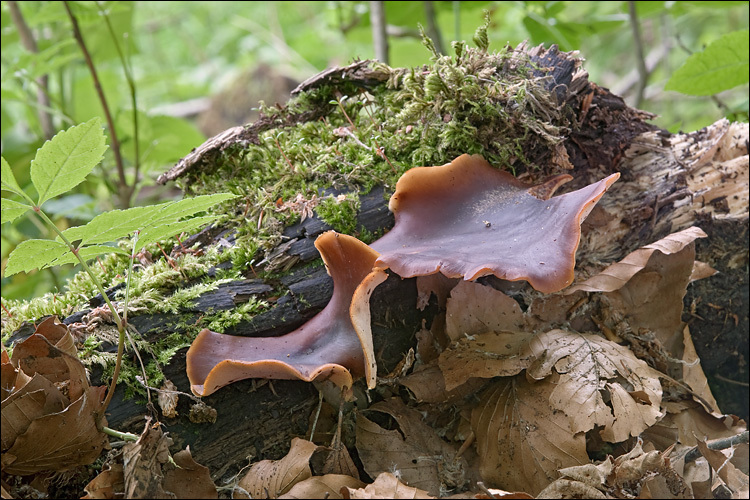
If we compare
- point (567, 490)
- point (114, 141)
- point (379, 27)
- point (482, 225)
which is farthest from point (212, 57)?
point (567, 490)

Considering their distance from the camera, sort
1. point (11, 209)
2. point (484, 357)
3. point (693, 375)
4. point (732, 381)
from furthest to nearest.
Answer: point (732, 381) < point (693, 375) < point (484, 357) < point (11, 209)

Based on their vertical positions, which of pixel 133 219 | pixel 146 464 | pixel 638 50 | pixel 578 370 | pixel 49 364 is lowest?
pixel 578 370

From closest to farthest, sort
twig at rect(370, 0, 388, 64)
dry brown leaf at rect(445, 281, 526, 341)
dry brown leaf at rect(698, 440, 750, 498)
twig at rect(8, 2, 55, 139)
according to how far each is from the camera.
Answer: dry brown leaf at rect(698, 440, 750, 498), dry brown leaf at rect(445, 281, 526, 341), twig at rect(8, 2, 55, 139), twig at rect(370, 0, 388, 64)

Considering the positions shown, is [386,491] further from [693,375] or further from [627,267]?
[693,375]

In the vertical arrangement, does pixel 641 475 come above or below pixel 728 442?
above

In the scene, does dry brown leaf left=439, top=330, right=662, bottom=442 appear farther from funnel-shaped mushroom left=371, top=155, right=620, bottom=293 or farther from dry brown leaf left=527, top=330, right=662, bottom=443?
funnel-shaped mushroom left=371, top=155, right=620, bottom=293

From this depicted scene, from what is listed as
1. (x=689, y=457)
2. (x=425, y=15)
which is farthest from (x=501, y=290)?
(x=425, y=15)

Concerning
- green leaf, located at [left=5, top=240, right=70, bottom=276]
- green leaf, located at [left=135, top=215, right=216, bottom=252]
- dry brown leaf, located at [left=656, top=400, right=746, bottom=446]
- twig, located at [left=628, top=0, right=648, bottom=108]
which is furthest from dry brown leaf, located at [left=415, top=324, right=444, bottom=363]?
twig, located at [left=628, top=0, right=648, bottom=108]

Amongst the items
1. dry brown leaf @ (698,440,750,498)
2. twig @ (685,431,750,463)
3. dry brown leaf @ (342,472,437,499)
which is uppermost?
dry brown leaf @ (342,472,437,499)
